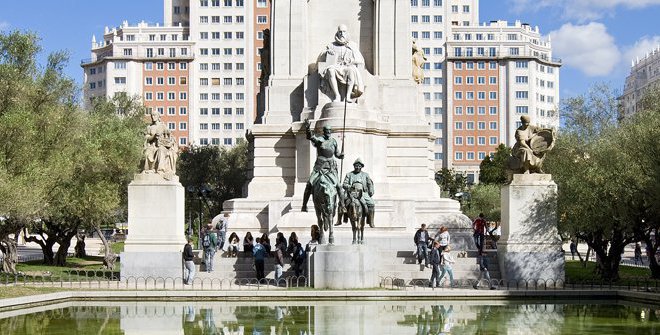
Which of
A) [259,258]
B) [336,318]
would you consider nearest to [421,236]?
[259,258]

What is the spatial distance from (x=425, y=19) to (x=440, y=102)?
517 inches

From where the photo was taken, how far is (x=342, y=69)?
36344 millimetres

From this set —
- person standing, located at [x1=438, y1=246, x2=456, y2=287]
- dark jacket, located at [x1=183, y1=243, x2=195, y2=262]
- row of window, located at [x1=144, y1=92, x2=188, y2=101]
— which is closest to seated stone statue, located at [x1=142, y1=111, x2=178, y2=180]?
dark jacket, located at [x1=183, y1=243, x2=195, y2=262]

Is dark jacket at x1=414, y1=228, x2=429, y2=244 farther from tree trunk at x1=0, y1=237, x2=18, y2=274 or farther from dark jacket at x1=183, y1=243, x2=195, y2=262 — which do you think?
tree trunk at x1=0, y1=237, x2=18, y2=274

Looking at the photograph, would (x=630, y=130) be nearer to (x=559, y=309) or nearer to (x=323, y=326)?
(x=559, y=309)

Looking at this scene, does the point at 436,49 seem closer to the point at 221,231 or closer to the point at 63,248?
the point at 63,248

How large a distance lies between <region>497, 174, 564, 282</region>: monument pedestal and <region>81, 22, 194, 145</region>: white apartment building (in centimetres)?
12051

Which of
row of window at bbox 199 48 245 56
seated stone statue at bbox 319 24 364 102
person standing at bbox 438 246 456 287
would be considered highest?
row of window at bbox 199 48 245 56

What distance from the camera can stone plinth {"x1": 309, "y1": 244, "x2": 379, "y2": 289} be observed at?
26.2 metres

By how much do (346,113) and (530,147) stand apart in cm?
812

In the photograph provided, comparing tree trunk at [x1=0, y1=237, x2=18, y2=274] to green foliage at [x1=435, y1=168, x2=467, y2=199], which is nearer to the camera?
tree trunk at [x1=0, y1=237, x2=18, y2=274]

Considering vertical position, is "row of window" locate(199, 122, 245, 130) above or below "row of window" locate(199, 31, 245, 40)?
below

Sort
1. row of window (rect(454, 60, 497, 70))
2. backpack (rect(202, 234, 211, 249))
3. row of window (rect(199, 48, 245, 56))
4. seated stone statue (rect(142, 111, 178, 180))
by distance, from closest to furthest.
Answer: backpack (rect(202, 234, 211, 249)) → seated stone statue (rect(142, 111, 178, 180)) → row of window (rect(454, 60, 497, 70)) → row of window (rect(199, 48, 245, 56))

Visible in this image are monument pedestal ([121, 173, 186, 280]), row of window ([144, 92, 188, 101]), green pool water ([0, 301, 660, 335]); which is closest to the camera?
green pool water ([0, 301, 660, 335])
